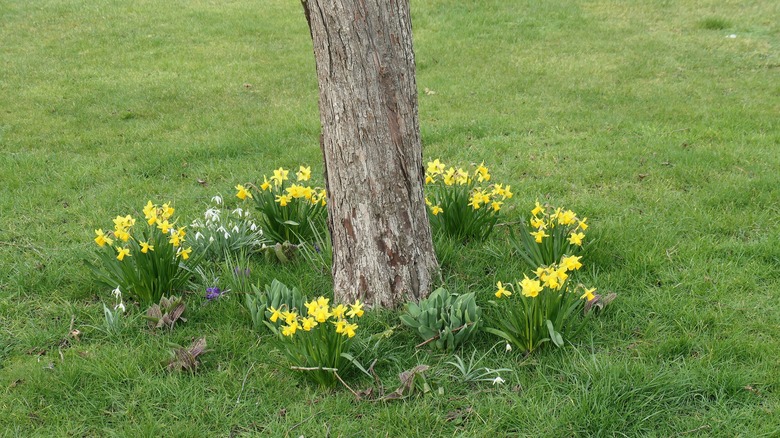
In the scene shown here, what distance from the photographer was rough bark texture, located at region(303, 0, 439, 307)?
3297 millimetres

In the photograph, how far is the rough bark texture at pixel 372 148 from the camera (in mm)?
3297

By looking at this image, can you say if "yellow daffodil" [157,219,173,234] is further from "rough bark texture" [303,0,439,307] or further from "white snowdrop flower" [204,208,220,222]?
"rough bark texture" [303,0,439,307]

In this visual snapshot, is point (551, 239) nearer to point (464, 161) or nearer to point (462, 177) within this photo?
point (462, 177)

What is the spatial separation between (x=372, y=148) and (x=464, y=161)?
2656mm

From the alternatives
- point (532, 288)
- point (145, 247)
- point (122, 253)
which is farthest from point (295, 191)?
point (532, 288)

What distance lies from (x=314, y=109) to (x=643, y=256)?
450cm

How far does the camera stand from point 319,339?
3.11 metres

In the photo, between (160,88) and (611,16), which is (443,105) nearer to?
(160,88)

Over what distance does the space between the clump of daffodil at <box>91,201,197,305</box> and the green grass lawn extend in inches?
10.3

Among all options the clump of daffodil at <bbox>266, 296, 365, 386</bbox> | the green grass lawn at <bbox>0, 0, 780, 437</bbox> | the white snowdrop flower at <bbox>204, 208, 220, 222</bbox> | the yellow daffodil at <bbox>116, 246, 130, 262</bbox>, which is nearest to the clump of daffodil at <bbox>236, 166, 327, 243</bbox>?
the white snowdrop flower at <bbox>204, 208, 220, 222</bbox>

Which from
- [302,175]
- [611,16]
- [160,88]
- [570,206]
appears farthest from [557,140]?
[611,16]

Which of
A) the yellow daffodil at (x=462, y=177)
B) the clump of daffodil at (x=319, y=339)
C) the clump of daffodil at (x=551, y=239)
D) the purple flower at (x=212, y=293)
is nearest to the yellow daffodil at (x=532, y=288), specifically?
the clump of daffodil at (x=551, y=239)

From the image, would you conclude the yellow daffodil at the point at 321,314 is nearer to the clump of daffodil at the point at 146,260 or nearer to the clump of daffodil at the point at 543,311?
the clump of daffodil at the point at 543,311

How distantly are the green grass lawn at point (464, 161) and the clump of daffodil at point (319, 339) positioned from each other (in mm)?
123
